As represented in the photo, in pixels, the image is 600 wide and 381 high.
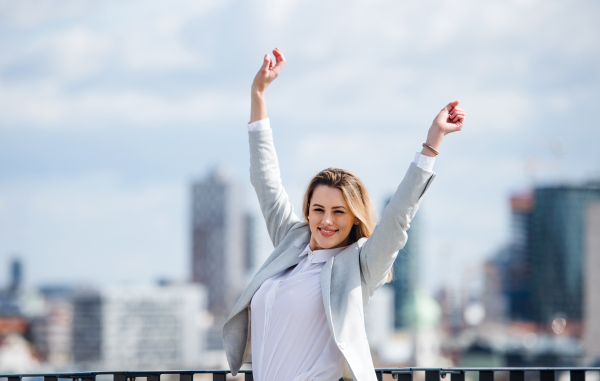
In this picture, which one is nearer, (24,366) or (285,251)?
(285,251)

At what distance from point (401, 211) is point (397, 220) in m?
0.03

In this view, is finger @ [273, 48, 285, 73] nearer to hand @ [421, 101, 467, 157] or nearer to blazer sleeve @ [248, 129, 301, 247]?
blazer sleeve @ [248, 129, 301, 247]

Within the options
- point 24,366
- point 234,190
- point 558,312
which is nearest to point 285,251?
point 24,366

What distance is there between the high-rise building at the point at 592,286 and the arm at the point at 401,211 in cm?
8473

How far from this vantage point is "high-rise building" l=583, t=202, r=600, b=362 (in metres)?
86.2

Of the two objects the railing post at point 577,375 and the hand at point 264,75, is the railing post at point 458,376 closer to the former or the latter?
the railing post at point 577,375

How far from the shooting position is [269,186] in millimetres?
3041

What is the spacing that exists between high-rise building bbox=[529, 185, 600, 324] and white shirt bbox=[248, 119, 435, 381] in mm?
111450

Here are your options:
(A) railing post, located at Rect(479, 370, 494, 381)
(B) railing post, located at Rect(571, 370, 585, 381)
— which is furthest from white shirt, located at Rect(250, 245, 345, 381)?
(B) railing post, located at Rect(571, 370, 585, 381)

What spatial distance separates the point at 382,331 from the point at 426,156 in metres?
138

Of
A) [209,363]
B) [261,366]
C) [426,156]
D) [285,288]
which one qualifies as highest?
Answer: [426,156]

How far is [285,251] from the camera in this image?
2.93m

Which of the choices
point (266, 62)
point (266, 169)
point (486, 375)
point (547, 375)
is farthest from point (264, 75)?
point (547, 375)

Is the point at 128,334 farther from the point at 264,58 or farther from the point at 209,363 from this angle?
the point at 264,58
